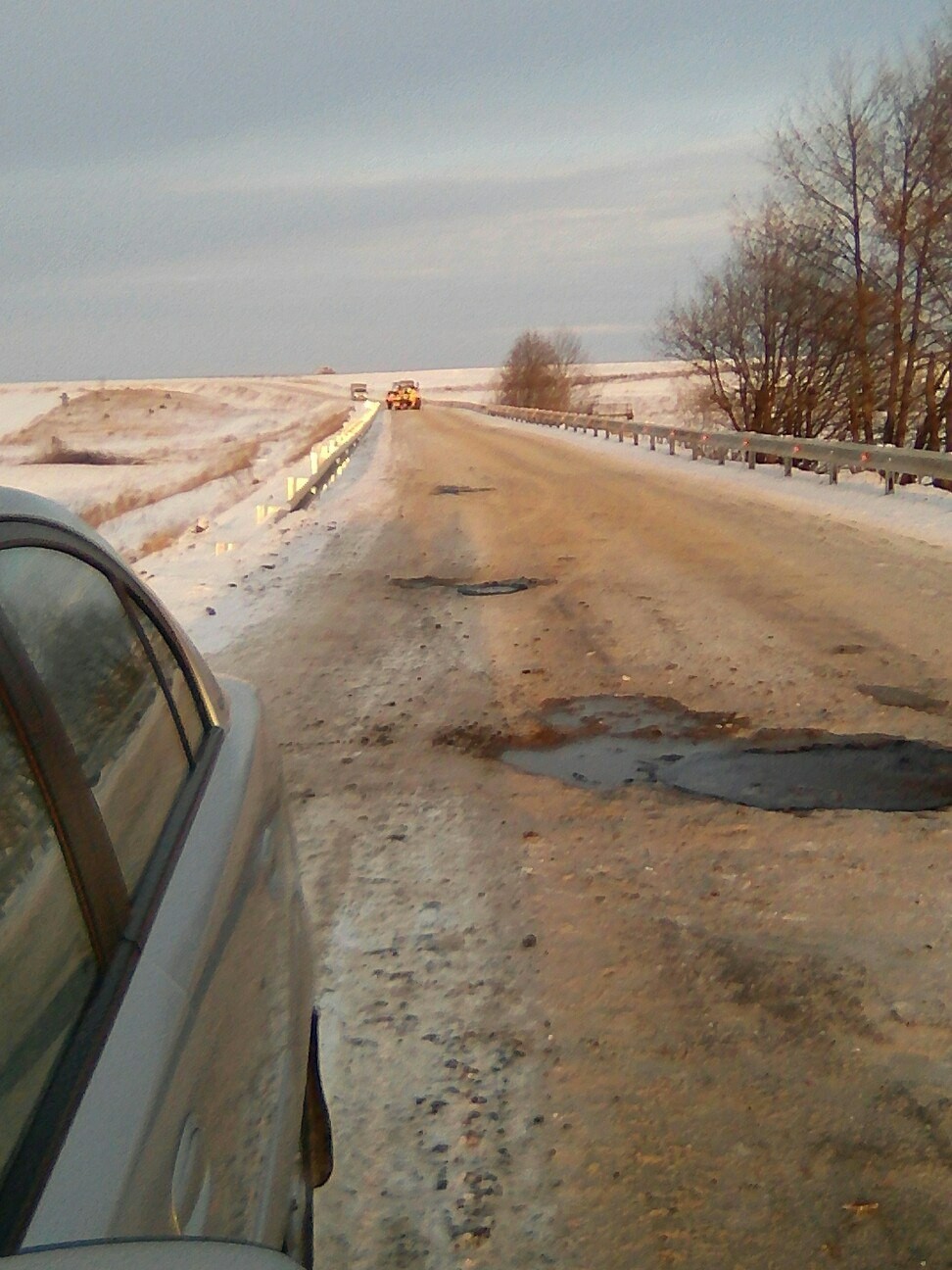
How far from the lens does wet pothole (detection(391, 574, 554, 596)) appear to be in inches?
427

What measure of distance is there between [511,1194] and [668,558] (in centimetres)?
985

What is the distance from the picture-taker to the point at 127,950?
1.68 meters

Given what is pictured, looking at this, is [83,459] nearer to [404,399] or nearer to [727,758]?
[404,399]

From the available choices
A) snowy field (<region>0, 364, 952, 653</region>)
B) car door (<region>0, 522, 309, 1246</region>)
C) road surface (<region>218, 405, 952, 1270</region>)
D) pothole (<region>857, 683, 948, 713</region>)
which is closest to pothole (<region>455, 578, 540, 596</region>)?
snowy field (<region>0, 364, 952, 653</region>)

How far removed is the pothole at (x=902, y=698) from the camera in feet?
20.9

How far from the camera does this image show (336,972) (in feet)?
12.2

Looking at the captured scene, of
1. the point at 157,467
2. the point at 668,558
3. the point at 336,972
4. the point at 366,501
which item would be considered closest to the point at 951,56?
the point at 366,501

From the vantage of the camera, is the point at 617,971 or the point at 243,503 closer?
the point at 617,971

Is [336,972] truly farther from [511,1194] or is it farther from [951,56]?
[951,56]

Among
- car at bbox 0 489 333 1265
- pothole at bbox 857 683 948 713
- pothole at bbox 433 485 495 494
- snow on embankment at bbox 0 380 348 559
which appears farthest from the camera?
snow on embankment at bbox 0 380 348 559

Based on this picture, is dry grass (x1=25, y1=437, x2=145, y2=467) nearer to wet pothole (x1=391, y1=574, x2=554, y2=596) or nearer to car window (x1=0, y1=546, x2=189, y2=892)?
wet pothole (x1=391, y1=574, x2=554, y2=596)

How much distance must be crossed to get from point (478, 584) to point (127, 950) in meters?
9.70

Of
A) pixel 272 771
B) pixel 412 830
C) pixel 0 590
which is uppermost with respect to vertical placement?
pixel 0 590

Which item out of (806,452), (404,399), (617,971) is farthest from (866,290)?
(404,399)
